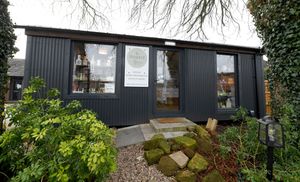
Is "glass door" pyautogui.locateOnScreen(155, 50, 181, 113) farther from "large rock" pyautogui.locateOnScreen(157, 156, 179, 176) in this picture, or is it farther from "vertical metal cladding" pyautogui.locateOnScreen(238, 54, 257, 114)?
"large rock" pyautogui.locateOnScreen(157, 156, 179, 176)

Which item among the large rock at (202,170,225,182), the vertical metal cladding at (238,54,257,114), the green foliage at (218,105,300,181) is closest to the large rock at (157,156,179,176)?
the large rock at (202,170,225,182)

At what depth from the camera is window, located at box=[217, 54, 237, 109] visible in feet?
19.0

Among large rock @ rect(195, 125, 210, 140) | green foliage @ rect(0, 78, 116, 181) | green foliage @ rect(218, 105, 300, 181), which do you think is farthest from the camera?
large rock @ rect(195, 125, 210, 140)

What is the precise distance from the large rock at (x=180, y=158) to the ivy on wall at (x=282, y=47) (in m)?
1.85

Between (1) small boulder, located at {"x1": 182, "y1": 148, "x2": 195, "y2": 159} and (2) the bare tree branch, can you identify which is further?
(2) the bare tree branch

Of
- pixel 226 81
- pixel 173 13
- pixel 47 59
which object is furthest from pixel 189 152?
pixel 47 59

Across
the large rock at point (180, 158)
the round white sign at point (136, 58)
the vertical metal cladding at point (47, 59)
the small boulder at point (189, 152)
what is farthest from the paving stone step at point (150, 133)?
the vertical metal cladding at point (47, 59)

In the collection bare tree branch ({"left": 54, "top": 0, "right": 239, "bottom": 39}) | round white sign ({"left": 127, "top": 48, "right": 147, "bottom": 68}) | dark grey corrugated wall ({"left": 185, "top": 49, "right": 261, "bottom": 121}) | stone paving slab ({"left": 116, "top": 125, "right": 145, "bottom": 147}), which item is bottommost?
stone paving slab ({"left": 116, "top": 125, "right": 145, "bottom": 147})

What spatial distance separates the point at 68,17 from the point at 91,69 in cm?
144

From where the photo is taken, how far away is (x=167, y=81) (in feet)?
17.6

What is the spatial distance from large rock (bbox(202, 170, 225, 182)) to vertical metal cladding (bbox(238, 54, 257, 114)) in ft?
13.4

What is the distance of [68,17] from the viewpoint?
14.5ft

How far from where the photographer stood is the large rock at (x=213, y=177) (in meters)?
2.32

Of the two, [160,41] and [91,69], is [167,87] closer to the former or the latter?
[160,41]
